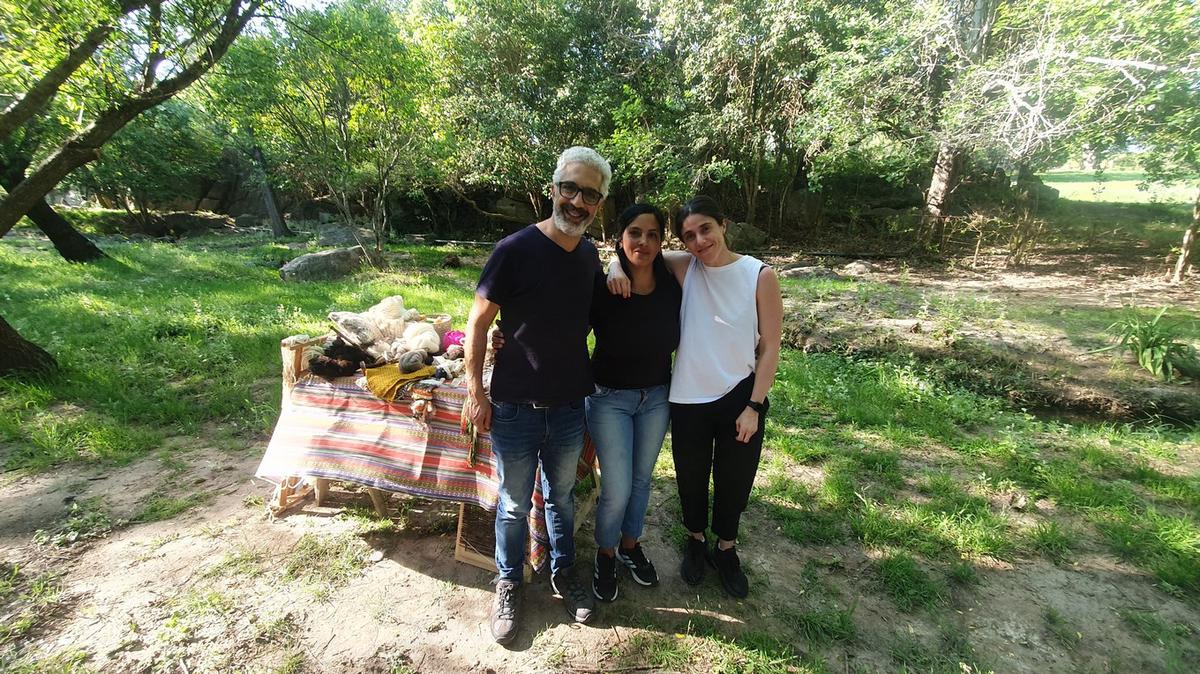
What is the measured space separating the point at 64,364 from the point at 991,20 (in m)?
13.7

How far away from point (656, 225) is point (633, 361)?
57 cm

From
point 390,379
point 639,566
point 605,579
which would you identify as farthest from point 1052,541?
point 390,379

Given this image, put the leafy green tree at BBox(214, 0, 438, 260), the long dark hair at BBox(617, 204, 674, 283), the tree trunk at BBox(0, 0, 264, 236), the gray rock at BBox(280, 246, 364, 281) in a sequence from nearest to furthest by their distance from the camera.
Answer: the long dark hair at BBox(617, 204, 674, 283)
the tree trunk at BBox(0, 0, 264, 236)
the leafy green tree at BBox(214, 0, 438, 260)
the gray rock at BBox(280, 246, 364, 281)

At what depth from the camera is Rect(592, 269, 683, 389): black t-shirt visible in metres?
2.03

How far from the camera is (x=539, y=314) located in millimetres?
1896

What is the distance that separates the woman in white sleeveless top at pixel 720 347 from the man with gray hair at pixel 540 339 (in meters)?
0.25

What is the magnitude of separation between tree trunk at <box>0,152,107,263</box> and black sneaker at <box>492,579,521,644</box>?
13.3 metres

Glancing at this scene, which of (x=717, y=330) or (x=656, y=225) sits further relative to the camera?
(x=717, y=330)

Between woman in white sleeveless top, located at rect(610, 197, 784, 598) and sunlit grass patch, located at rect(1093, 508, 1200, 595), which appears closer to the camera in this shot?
woman in white sleeveless top, located at rect(610, 197, 784, 598)

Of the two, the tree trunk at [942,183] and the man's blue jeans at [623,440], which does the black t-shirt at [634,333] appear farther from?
the tree trunk at [942,183]

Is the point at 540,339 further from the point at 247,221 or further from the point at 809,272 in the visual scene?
the point at 247,221

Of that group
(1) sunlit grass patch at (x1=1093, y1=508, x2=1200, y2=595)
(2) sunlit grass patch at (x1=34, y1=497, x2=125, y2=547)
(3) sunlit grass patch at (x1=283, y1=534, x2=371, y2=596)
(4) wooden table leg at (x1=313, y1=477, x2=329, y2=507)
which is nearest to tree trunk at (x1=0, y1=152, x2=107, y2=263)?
(2) sunlit grass patch at (x1=34, y1=497, x2=125, y2=547)

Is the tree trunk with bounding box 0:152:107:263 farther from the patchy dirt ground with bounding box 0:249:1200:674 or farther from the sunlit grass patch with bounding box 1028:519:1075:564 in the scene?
the sunlit grass patch with bounding box 1028:519:1075:564

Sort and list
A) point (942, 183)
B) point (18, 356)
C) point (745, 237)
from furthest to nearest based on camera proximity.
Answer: point (745, 237), point (942, 183), point (18, 356)
